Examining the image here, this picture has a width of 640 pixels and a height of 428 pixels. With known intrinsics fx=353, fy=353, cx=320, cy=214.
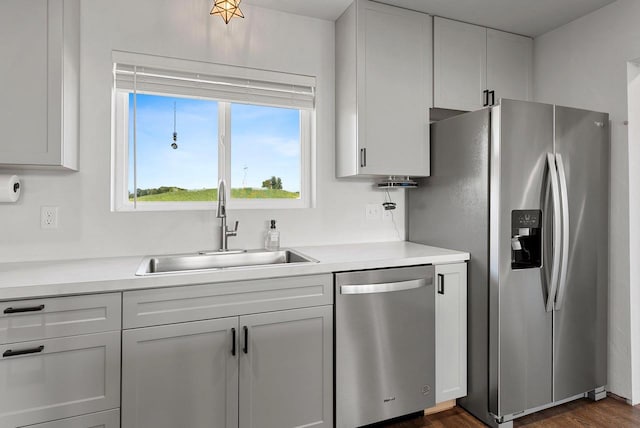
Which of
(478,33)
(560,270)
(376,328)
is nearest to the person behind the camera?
(376,328)

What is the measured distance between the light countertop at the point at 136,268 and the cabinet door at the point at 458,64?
1098 millimetres

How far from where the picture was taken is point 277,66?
7.54ft

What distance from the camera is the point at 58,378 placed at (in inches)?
53.3

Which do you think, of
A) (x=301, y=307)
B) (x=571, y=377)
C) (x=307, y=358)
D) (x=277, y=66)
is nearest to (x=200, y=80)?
(x=277, y=66)

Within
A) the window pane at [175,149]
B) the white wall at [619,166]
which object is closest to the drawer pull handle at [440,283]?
the white wall at [619,166]

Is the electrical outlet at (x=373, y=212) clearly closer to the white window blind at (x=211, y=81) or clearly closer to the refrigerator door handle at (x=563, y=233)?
the white window blind at (x=211, y=81)

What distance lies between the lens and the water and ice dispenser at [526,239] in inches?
77.0

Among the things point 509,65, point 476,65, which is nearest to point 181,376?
point 476,65

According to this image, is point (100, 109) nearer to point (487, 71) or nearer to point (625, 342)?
point (487, 71)

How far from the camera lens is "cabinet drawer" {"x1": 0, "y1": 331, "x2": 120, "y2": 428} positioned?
1309 millimetres

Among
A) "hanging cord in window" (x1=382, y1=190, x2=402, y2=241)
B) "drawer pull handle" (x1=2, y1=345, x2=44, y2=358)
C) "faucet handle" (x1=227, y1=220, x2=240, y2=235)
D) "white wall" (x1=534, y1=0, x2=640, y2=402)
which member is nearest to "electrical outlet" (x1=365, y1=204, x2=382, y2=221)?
"hanging cord in window" (x1=382, y1=190, x2=402, y2=241)

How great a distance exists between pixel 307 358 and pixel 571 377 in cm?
162

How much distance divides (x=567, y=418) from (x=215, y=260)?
2249mm

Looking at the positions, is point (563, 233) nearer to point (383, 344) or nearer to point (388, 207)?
point (388, 207)
